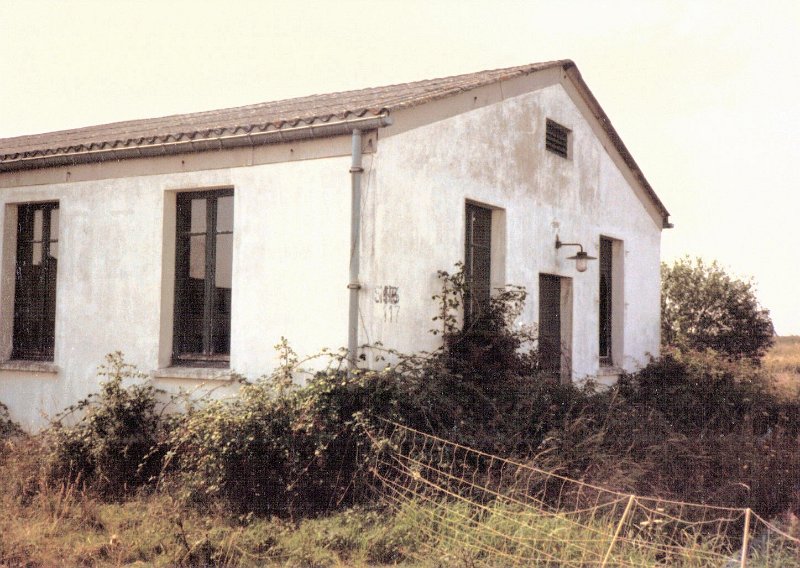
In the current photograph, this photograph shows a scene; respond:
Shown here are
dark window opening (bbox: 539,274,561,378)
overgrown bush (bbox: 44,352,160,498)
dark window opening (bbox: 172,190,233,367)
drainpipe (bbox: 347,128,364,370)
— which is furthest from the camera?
dark window opening (bbox: 539,274,561,378)

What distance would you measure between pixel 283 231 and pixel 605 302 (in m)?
7.39

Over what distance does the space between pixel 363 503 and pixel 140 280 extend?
4584 mm

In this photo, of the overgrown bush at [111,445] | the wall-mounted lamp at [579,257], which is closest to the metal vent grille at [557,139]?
the wall-mounted lamp at [579,257]

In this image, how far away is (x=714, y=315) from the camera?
20031 millimetres

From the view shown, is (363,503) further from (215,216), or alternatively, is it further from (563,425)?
(215,216)

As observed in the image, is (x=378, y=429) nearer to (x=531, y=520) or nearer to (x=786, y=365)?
(x=531, y=520)

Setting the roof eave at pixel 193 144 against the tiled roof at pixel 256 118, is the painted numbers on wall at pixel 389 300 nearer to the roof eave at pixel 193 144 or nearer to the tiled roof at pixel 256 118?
the roof eave at pixel 193 144

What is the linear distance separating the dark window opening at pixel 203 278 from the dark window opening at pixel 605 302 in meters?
7.27

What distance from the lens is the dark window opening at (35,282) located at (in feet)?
37.8

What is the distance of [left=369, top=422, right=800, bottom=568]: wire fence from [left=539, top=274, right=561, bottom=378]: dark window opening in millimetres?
4446

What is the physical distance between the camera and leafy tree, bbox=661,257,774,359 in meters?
19.6

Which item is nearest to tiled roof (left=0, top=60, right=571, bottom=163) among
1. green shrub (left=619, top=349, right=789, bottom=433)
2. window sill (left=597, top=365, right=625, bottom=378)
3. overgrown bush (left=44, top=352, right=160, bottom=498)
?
overgrown bush (left=44, top=352, right=160, bottom=498)

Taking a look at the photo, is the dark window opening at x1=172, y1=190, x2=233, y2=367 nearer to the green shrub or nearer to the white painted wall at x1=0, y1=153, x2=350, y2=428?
the white painted wall at x1=0, y1=153, x2=350, y2=428

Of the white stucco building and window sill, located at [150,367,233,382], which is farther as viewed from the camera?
window sill, located at [150,367,233,382]
